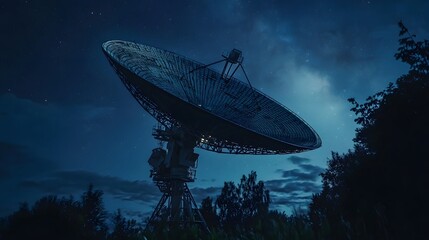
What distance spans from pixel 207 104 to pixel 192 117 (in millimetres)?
4022

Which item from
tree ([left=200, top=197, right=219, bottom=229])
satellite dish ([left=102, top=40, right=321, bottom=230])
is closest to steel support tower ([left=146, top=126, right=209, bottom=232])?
satellite dish ([left=102, top=40, right=321, bottom=230])

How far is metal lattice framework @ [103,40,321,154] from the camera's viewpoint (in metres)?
28.7

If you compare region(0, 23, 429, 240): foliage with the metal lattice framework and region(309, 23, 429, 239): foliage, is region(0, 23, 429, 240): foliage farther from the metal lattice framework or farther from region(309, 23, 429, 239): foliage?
the metal lattice framework

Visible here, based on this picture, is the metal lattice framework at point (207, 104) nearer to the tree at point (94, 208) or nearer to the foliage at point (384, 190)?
the foliage at point (384, 190)

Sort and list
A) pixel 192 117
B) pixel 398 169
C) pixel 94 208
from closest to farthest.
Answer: pixel 398 169
pixel 192 117
pixel 94 208

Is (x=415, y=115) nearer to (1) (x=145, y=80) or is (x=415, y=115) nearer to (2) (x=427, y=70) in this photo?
(2) (x=427, y=70)

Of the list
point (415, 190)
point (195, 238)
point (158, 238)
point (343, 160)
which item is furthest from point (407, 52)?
point (343, 160)

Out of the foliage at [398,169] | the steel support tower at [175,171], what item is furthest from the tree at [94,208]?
the foliage at [398,169]

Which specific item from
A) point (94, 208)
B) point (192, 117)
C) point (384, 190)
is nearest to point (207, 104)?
point (192, 117)

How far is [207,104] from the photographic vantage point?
34.0 metres

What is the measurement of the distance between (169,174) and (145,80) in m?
11.4

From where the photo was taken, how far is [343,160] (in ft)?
145

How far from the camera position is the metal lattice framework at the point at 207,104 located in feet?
94.1

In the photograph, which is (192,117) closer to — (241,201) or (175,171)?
(175,171)
